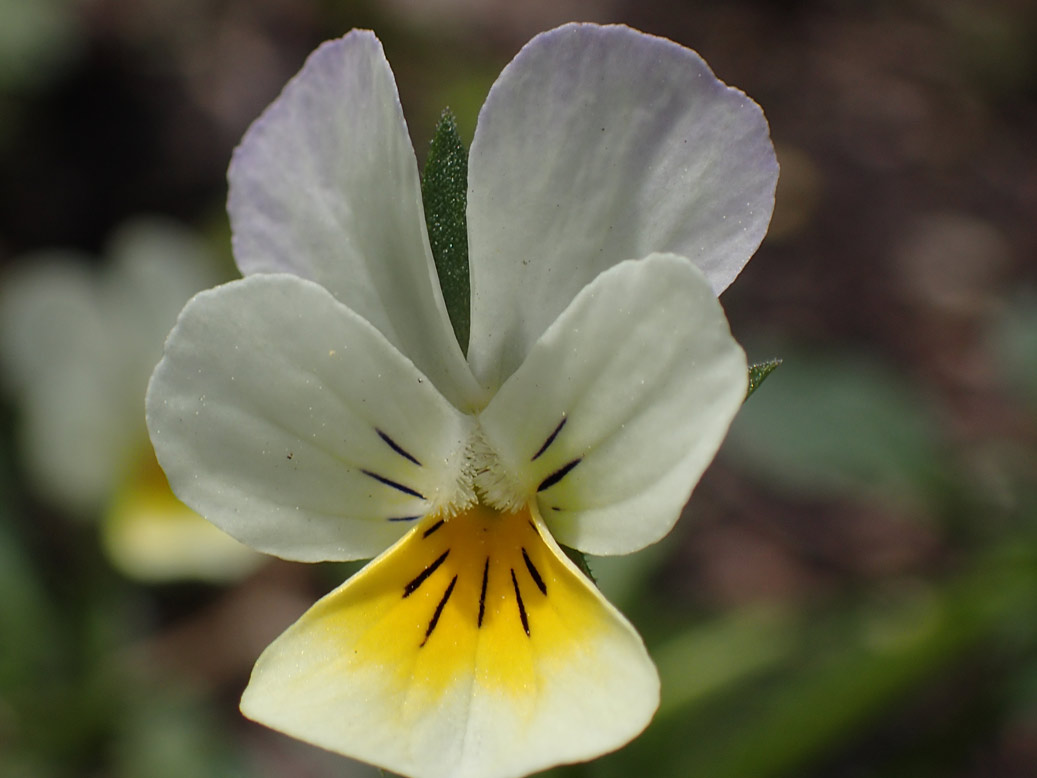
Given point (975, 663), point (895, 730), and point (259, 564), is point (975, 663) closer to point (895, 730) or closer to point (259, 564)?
point (895, 730)

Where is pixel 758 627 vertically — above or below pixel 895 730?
above

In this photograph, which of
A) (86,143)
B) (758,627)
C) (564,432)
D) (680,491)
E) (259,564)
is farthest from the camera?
(86,143)

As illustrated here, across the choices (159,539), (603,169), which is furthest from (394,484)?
(159,539)

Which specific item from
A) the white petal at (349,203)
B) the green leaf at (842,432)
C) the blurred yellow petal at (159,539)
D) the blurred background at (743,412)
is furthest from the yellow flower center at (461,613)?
the blurred yellow petal at (159,539)

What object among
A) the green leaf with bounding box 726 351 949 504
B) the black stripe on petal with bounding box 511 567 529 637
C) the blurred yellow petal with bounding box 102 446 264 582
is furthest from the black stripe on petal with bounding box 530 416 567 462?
the blurred yellow petal with bounding box 102 446 264 582

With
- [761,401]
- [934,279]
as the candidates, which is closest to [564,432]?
[761,401]

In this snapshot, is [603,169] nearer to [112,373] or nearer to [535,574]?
[535,574]
